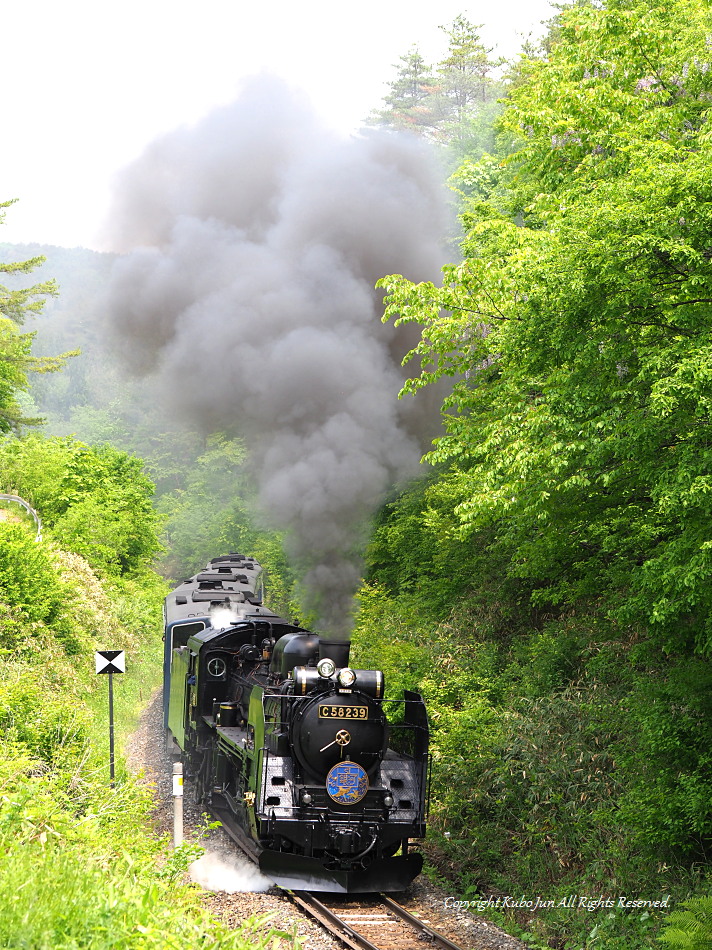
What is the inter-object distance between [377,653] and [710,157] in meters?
10.3

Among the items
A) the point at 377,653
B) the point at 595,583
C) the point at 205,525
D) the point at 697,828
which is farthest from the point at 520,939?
the point at 205,525

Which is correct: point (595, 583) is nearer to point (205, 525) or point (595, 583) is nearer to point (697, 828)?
point (697, 828)

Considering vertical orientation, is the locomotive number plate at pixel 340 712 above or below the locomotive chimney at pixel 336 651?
below

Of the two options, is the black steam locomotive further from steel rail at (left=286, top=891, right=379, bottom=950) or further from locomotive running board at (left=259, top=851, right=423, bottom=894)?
steel rail at (left=286, top=891, right=379, bottom=950)

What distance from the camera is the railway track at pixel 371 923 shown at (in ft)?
25.9

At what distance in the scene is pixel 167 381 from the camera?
13.2 m

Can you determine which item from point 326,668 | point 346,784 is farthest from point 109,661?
point 346,784

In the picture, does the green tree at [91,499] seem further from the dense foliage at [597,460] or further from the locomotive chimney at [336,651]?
the locomotive chimney at [336,651]

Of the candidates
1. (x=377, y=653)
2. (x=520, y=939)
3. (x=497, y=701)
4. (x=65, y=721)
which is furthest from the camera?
(x=377, y=653)

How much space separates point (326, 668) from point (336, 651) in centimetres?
41

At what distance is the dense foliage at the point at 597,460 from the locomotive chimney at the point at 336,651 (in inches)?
81.0

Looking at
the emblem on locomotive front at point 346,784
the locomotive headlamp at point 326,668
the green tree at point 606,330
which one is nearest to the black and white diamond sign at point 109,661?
the locomotive headlamp at point 326,668

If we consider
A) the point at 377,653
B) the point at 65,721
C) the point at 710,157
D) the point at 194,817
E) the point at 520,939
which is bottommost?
the point at 520,939

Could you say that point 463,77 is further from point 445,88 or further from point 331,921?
point 331,921
